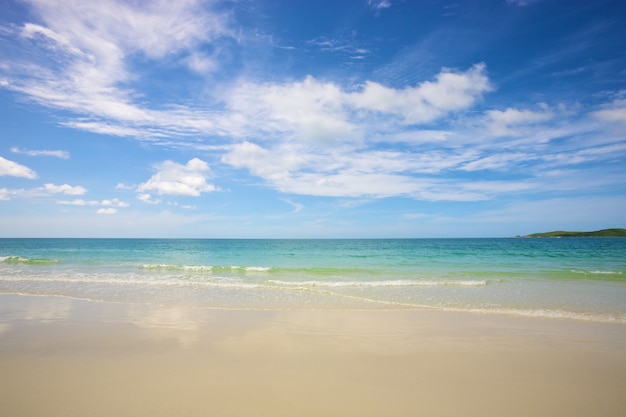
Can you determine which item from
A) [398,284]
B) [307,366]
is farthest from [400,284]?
[307,366]

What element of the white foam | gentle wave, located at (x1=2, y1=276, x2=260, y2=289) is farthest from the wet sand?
the white foam

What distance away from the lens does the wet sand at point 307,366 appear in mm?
4238

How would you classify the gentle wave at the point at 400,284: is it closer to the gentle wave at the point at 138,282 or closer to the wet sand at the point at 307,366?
the gentle wave at the point at 138,282

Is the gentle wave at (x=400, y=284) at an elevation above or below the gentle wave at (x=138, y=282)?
below

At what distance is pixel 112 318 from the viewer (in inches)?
343

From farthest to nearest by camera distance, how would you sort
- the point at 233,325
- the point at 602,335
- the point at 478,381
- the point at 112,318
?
the point at 112,318, the point at 233,325, the point at 602,335, the point at 478,381

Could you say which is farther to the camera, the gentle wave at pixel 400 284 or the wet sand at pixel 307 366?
the gentle wave at pixel 400 284

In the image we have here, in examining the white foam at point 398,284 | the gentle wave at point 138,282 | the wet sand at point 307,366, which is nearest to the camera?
the wet sand at point 307,366

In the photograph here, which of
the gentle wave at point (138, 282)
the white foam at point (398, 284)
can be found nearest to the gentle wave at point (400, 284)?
the white foam at point (398, 284)

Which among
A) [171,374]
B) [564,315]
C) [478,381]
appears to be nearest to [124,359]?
[171,374]

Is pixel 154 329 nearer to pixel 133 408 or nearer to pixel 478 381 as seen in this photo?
pixel 133 408

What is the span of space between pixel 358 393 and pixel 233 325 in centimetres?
449

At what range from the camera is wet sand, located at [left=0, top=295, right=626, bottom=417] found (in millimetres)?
4238

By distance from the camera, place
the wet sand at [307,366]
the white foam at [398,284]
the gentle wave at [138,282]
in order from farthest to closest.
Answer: the white foam at [398,284] → the gentle wave at [138,282] → the wet sand at [307,366]
